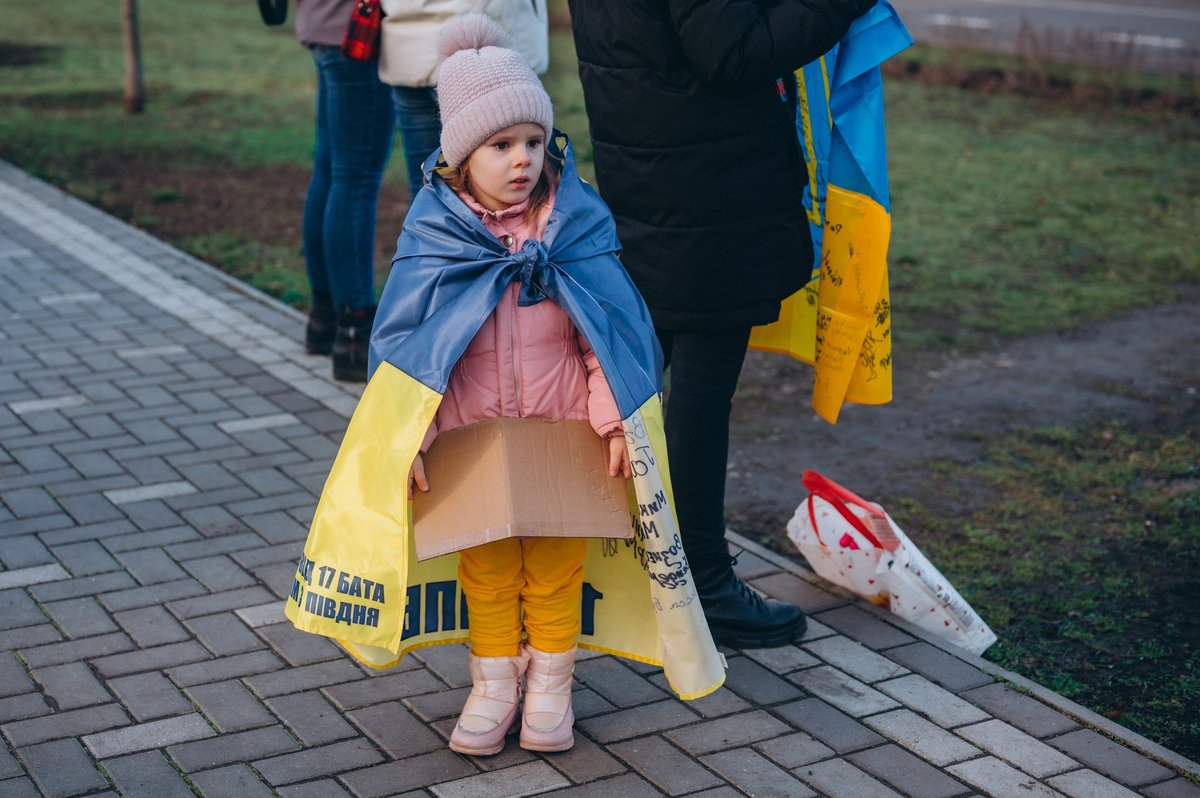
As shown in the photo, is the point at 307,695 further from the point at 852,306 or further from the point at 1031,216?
the point at 1031,216

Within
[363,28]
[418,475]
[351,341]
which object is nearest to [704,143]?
[418,475]

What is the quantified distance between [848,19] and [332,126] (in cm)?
288

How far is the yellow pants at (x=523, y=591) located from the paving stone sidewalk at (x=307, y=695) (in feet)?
0.91

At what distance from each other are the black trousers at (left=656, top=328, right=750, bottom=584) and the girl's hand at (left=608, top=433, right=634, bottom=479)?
0.57 metres

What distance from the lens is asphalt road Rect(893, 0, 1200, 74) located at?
14445mm

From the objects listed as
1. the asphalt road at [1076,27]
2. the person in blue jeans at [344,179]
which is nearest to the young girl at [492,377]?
the person in blue jeans at [344,179]

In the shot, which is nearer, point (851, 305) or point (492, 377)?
point (492, 377)

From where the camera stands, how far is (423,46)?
16.5 ft

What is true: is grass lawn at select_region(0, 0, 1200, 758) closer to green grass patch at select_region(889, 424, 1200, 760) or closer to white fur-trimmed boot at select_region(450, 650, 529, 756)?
green grass patch at select_region(889, 424, 1200, 760)

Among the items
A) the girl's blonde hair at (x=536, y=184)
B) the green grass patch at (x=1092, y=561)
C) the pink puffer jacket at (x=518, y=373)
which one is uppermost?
the girl's blonde hair at (x=536, y=184)

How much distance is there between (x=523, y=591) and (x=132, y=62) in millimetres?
10055

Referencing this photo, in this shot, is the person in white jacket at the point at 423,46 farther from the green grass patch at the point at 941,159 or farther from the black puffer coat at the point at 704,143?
the green grass patch at the point at 941,159

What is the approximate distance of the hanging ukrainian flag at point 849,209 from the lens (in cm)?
355

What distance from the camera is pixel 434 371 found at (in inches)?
114
